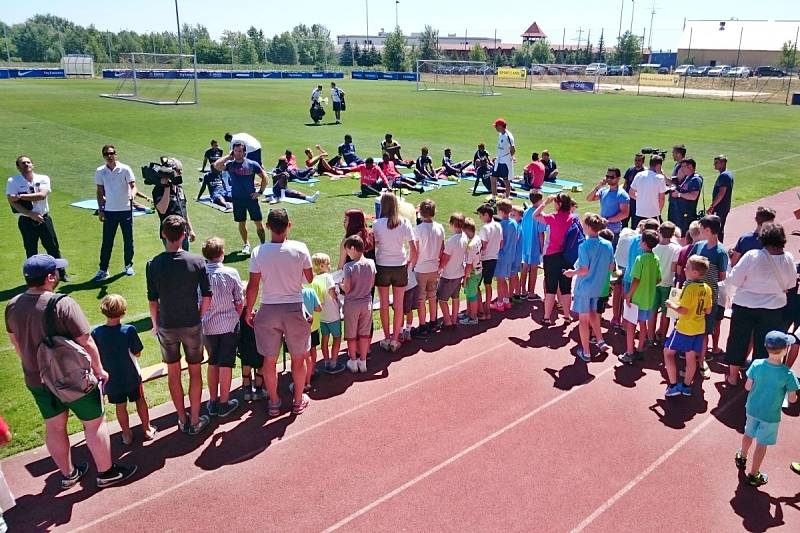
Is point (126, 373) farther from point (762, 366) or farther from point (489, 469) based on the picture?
point (762, 366)

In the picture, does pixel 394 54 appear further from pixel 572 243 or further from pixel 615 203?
pixel 572 243

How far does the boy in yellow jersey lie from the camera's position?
21.6ft

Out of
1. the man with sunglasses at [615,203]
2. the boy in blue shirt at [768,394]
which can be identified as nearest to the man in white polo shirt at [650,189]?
the man with sunglasses at [615,203]

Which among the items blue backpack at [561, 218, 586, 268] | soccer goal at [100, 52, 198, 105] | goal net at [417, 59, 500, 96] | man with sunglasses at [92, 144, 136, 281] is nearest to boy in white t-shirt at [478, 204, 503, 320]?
blue backpack at [561, 218, 586, 268]

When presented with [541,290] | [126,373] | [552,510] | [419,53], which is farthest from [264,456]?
[419,53]

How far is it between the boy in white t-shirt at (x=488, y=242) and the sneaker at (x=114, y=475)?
526 centimetres

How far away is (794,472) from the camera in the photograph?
5.61 metres

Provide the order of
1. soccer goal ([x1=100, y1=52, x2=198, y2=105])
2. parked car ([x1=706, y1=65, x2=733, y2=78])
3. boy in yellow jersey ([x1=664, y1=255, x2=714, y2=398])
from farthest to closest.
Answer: parked car ([x1=706, y1=65, x2=733, y2=78])
soccer goal ([x1=100, y1=52, x2=198, y2=105])
boy in yellow jersey ([x1=664, y1=255, x2=714, y2=398])

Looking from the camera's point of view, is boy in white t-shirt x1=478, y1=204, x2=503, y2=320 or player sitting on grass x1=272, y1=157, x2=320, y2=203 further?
player sitting on grass x1=272, y1=157, x2=320, y2=203

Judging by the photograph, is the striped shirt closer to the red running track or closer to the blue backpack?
the red running track

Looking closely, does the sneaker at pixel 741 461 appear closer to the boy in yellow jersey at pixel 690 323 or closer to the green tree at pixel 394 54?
the boy in yellow jersey at pixel 690 323

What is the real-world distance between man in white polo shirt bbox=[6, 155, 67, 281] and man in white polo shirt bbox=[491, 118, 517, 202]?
9.77m

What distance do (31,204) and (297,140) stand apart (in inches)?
587

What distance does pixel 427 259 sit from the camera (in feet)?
26.6
